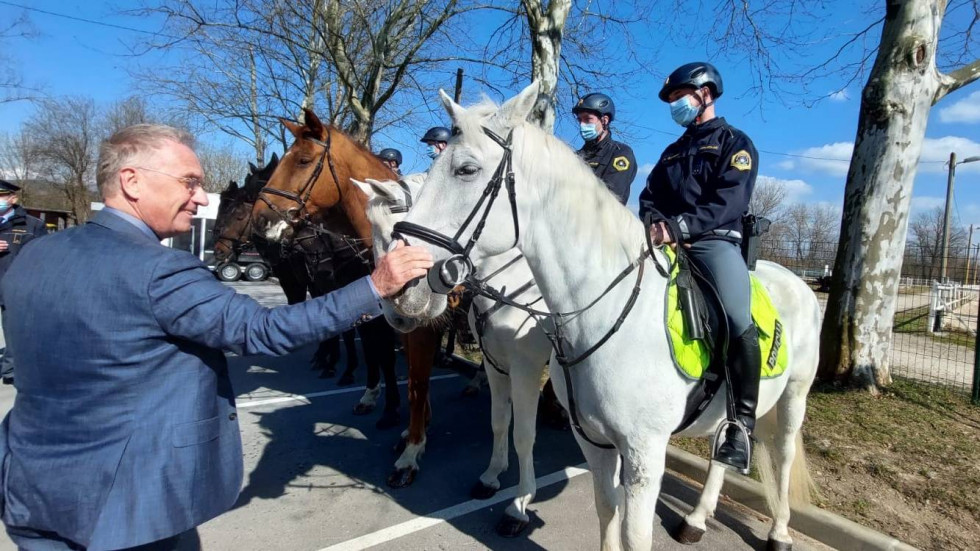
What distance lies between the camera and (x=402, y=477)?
3.85 metres

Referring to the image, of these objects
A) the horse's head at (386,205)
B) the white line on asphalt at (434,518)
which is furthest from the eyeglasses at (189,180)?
the white line on asphalt at (434,518)

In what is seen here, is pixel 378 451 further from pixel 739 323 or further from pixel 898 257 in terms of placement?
pixel 898 257

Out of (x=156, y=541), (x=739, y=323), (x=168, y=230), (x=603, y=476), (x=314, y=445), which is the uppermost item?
(x=168, y=230)

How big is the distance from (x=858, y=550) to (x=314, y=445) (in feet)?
13.9

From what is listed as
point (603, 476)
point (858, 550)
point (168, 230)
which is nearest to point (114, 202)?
point (168, 230)

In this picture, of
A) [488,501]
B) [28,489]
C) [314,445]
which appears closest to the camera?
[28,489]

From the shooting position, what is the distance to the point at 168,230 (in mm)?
1612

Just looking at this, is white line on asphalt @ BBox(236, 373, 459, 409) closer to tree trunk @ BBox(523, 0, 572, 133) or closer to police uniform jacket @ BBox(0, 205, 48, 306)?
police uniform jacket @ BBox(0, 205, 48, 306)

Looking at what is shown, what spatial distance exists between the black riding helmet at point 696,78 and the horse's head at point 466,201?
1.20m

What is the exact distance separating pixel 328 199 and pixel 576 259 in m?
2.88

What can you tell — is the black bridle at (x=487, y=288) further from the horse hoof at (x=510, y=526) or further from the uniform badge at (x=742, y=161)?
the horse hoof at (x=510, y=526)

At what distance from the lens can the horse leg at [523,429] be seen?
10.4 feet

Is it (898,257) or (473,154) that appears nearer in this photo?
(473,154)

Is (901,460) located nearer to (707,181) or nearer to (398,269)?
(707,181)
